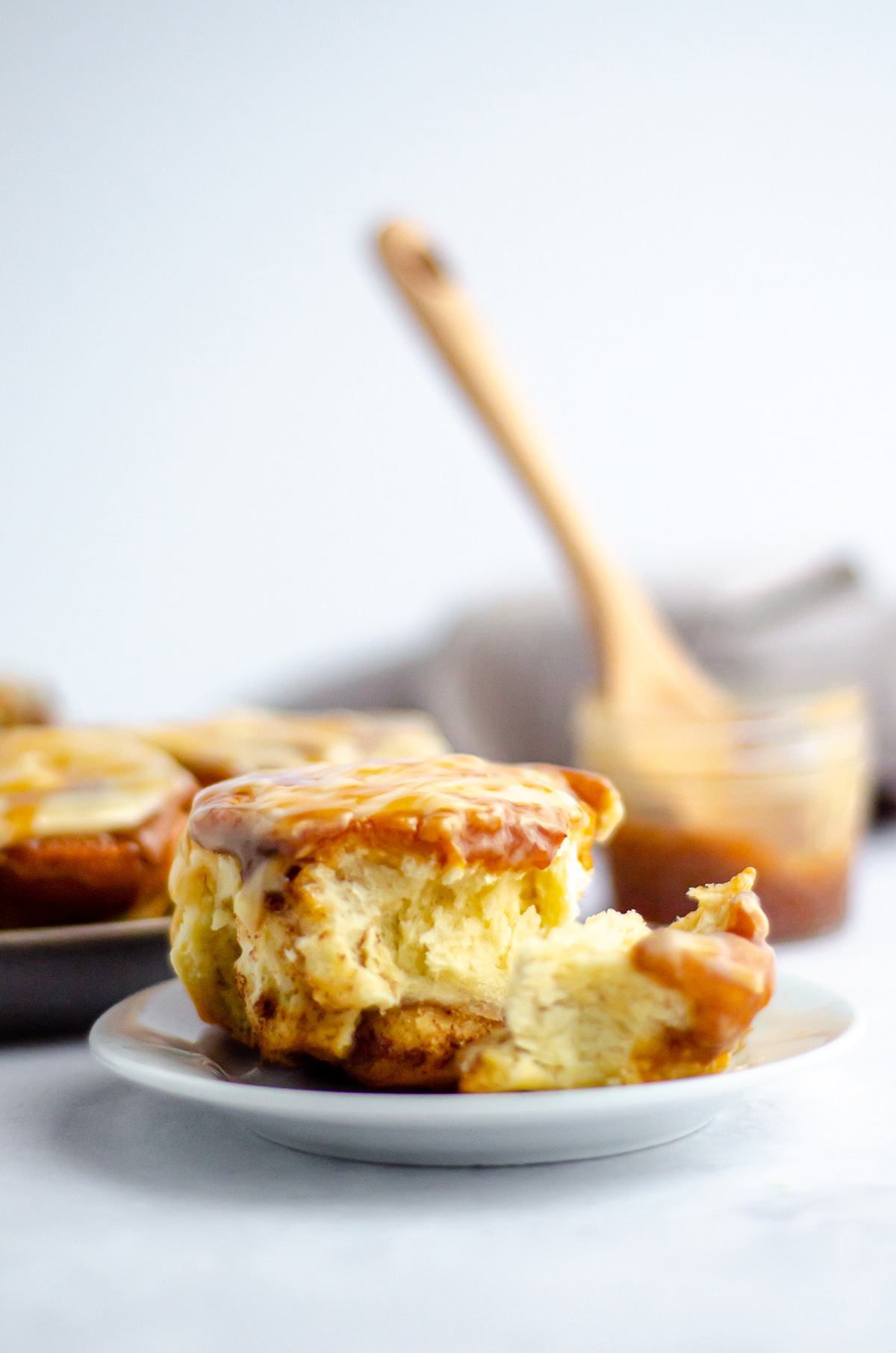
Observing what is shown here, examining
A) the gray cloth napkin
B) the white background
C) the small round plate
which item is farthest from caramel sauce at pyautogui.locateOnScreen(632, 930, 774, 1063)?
the white background

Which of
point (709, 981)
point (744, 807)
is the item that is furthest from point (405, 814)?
point (744, 807)

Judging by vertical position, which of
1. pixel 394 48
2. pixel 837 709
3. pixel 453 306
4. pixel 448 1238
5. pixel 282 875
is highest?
pixel 394 48

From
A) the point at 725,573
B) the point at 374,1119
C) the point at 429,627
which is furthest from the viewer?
the point at 429,627

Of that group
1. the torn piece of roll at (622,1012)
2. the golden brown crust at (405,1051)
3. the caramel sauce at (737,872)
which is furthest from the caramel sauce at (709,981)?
the caramel sauce at (737,872)

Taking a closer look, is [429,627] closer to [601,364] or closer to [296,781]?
[601,364]

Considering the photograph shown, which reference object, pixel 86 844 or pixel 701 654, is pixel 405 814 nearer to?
pixel 86 844

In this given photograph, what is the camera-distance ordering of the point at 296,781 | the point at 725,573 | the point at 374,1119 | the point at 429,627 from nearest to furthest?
the point at 374,1119, the point at 296,781, the point at 725,573, the point at 429,627

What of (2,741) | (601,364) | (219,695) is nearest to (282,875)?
(2,741)
